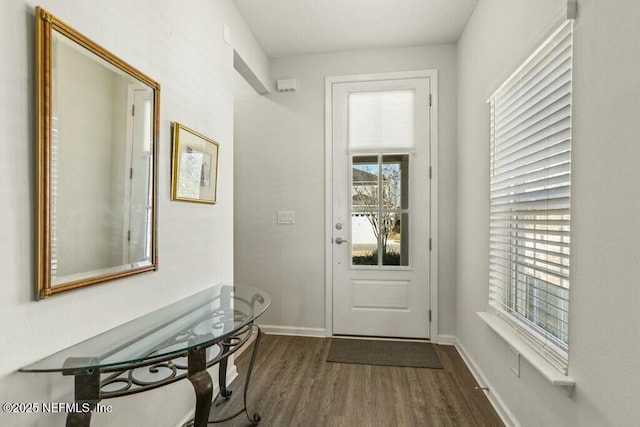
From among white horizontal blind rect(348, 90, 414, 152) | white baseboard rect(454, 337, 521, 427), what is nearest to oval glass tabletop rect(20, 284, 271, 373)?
white baseboard rect(454, 337, 521, 427)

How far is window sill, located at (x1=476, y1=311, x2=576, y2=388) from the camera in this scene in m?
1.25

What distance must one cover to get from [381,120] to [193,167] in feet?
6.17

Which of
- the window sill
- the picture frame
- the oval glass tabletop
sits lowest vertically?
the window sill

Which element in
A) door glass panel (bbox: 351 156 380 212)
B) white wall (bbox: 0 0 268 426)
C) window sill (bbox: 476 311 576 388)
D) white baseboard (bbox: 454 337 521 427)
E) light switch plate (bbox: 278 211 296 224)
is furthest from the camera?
light switch plate (bbox: 278 211 296 224)

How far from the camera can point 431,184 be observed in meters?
3.02

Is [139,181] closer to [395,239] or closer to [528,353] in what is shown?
[528,353]

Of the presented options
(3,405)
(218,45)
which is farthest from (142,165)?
(218,45)

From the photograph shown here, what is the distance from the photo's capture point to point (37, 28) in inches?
37.3

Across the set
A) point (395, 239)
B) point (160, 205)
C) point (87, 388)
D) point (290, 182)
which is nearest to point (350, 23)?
point (290, 182)

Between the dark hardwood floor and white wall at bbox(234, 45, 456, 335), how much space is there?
0.66m

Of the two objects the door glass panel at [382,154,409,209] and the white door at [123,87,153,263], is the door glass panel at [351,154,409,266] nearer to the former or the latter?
the door glass panel at [382,154,409,209]

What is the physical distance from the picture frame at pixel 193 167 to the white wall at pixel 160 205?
0.05 metres

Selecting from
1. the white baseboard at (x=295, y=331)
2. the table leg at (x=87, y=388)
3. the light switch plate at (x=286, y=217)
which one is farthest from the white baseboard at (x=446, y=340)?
the table leg at (x=87, y=388)

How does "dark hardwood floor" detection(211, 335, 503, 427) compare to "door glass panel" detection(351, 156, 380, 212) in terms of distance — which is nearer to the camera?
"dark hardwood floor" detection(211, 335, 503, 427)
